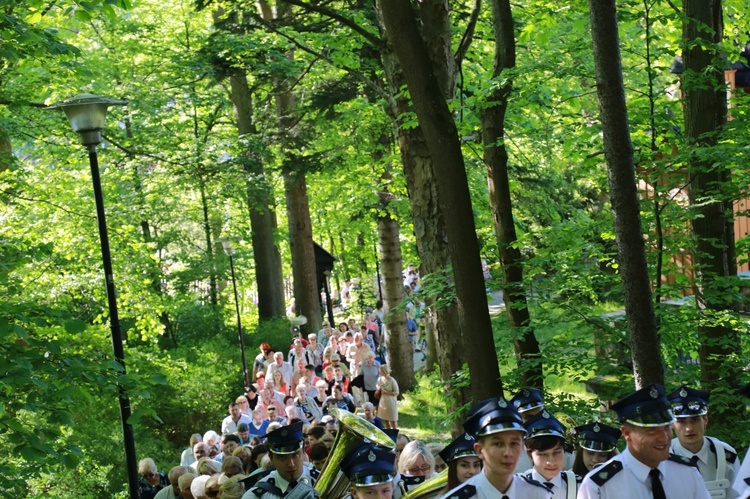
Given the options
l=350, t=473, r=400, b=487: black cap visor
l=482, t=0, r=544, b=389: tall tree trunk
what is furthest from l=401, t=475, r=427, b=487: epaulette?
l=482, t=0, r=544, b=389: tall tree trunk

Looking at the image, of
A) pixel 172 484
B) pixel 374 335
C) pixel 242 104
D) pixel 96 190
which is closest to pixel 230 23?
pixel 242 104

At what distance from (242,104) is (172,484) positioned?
19.8 m

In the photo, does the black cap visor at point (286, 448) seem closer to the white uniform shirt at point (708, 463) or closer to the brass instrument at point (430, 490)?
the brass instrument at point (430, 490)

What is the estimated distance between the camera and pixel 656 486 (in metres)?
5.18

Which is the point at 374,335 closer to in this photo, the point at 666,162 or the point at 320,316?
the point at 320,316

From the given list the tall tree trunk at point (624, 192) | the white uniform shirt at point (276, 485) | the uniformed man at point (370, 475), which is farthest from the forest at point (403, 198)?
the uniformed man at point (370, 475)

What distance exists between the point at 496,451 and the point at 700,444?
2.45m

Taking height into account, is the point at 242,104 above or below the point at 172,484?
above

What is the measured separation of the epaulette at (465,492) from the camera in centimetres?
518

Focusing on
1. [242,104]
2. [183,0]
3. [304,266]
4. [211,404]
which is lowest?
[211,404]

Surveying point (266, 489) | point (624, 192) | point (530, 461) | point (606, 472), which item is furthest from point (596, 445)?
point (266, 489)

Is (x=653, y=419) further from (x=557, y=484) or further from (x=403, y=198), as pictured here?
(x=403, y=198)

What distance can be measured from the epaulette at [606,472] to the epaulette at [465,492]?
68 cm

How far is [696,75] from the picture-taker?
33.5 feet
